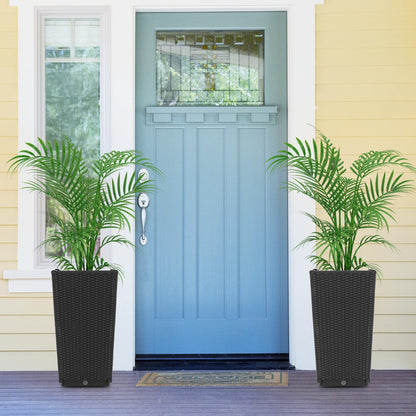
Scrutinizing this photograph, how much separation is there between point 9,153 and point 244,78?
1.64 meters

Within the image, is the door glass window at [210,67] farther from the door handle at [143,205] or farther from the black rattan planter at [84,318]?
the black rattan planter at [84,318]

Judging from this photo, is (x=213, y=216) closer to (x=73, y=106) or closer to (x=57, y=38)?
(x=73, y=106)

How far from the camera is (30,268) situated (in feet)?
15.4

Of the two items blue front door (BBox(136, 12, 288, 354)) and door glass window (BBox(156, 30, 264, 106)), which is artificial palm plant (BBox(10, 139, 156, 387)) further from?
door glass window (BBox(156, 30, 264, 106))

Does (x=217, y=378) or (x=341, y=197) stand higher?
(x=341, y=197)

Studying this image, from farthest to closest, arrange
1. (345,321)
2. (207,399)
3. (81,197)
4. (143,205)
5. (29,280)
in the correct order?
1. (143,205)
2. (29,280)
3. (81,197)
4. (345,321)
5. (207,399)

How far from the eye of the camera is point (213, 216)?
4.81 metres

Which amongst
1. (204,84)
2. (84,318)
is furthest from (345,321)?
(204,84)

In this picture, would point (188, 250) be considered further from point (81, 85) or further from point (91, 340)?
point (81, 85)

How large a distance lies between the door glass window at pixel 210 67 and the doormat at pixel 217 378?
70.2 inches

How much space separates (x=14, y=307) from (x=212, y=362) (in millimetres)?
1351

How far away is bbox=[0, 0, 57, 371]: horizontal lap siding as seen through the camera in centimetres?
470

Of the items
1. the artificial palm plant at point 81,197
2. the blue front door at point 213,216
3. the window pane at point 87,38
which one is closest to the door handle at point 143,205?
the blue front door at point 213,216

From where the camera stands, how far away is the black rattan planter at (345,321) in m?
4.12
